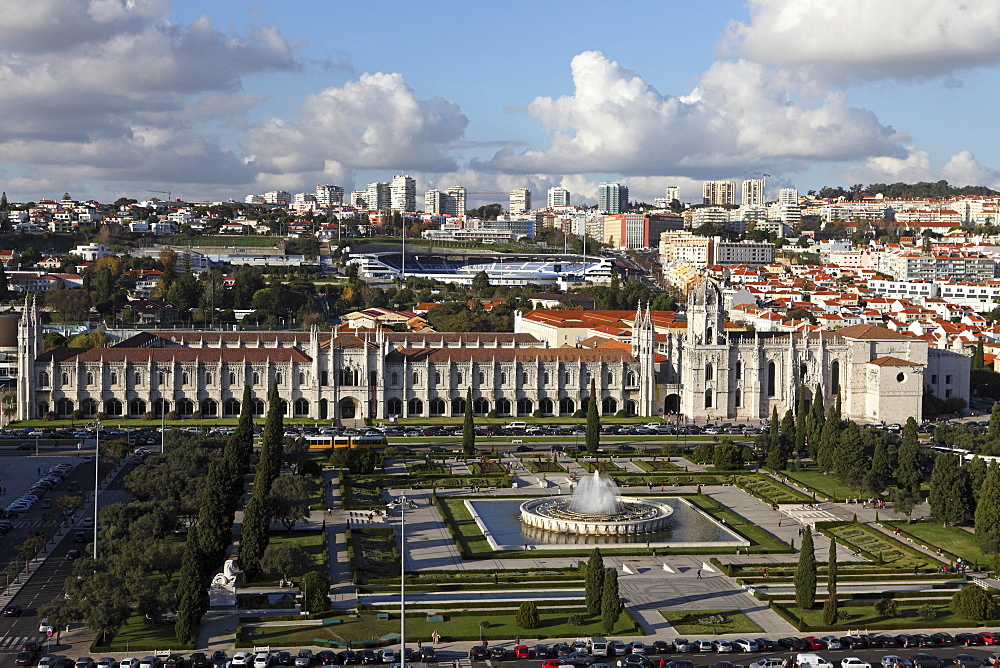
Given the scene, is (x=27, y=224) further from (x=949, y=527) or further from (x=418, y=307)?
(x=949, y=527)

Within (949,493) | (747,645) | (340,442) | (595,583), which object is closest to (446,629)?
(595,583)

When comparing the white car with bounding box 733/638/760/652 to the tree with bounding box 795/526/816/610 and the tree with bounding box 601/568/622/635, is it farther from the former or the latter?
the tree with bounding box 795/526/816/610

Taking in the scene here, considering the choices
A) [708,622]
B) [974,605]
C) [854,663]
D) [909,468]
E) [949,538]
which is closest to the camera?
[854,663]

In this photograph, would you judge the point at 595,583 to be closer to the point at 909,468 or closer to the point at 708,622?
the point at 708,622

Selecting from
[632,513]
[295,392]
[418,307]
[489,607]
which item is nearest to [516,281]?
[418,307]

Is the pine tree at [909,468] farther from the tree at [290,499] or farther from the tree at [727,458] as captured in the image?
the tree at [290,499]

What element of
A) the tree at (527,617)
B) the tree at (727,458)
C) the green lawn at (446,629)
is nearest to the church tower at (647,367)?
the tree at (727,458)
